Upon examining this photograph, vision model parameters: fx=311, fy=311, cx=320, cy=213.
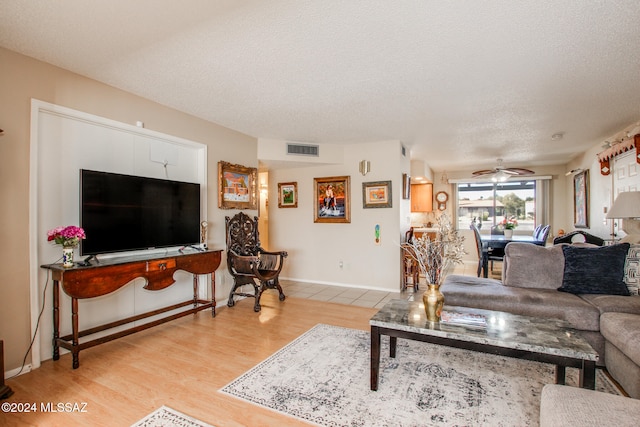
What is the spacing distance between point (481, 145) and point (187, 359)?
17.5ft

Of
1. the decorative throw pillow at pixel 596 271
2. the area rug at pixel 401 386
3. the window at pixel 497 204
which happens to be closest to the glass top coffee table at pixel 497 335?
the area rug at pixel 401 386

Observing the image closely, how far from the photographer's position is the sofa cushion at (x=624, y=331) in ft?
6.35

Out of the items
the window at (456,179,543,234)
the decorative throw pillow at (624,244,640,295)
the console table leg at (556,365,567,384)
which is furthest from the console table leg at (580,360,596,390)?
the window at (456,179,543,234)

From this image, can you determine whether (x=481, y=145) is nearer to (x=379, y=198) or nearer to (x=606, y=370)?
(x=379, y=198)

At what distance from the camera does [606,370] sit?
92.4 inches

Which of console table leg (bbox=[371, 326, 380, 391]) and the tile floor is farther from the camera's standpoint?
the tile floor

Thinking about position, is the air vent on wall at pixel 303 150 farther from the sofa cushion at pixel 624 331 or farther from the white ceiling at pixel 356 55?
the sofa cushion at pixel 624 331

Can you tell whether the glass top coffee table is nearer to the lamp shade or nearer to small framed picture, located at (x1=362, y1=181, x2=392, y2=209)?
the lamp shade

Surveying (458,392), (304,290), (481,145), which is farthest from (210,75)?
(481,145)

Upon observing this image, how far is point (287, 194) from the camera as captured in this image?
590 cm

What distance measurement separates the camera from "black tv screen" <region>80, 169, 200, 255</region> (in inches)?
106

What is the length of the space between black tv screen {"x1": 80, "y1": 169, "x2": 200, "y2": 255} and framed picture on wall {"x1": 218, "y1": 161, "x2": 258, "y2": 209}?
54 centimetres

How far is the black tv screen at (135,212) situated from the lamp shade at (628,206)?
465 centimetres

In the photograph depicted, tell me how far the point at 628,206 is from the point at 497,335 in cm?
260
